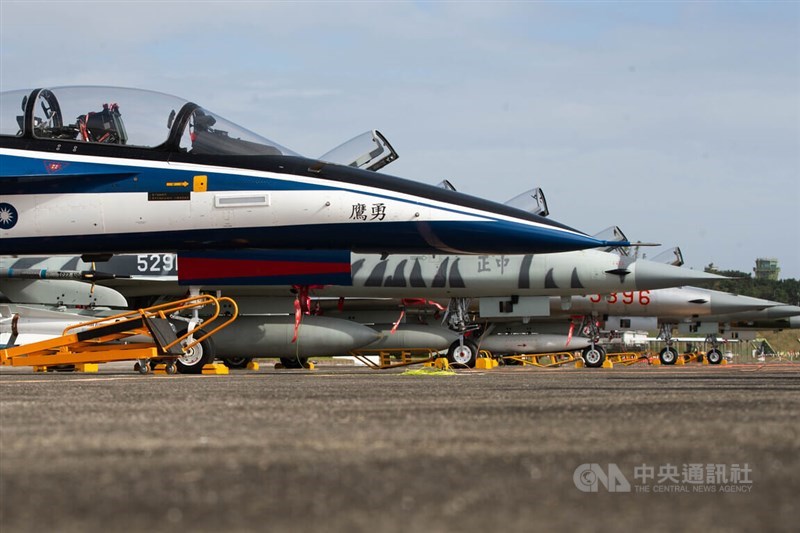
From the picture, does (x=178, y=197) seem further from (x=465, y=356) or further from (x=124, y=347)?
(x=465, y=356)

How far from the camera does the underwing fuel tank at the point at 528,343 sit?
23.4 meters

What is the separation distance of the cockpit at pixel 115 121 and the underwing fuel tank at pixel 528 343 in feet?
44.1

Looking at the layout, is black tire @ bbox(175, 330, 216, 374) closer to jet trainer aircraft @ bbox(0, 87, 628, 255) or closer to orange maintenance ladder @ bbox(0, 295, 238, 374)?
orange maintenance ladder @ bbox(0, 295, 238, 374)

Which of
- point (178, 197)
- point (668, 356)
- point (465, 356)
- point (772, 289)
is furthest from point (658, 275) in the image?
point (772, 289)

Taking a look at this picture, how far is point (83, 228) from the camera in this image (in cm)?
1018

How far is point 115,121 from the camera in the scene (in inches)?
411

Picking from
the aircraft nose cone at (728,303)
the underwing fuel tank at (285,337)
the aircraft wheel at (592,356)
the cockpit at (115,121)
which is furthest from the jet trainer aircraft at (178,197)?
the aircraft nose cone at (728,303)

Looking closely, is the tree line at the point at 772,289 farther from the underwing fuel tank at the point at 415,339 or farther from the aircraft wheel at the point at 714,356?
the underwing fuel tank at the point at 415,339

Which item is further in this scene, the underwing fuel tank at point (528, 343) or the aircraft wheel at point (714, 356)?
the aircraft wheel at point (714, 356)

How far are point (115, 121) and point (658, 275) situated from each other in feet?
41.6

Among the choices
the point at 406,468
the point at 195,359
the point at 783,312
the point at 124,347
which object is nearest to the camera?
the point at 406,468

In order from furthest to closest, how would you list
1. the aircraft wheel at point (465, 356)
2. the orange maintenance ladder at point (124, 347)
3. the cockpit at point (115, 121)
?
the aircraft wheel at point (465, 356)
the orange maintenance ladder at point (124, 347)
the cockpit at point (115, 121)

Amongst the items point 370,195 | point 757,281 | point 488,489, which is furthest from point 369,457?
point 757,281

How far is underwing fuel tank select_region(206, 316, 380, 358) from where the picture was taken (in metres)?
14.9
